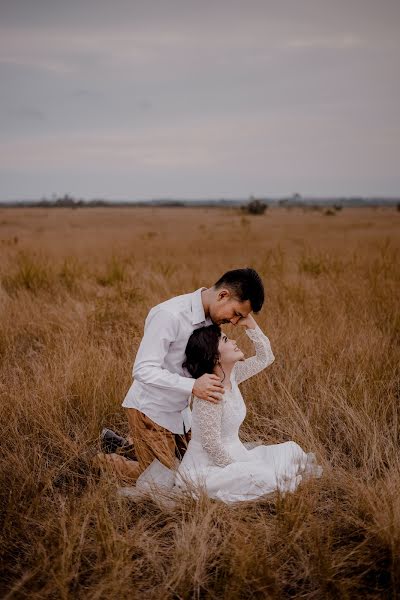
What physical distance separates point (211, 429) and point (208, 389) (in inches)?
13.7

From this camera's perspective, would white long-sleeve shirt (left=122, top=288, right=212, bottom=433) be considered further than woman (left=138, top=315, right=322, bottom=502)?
No

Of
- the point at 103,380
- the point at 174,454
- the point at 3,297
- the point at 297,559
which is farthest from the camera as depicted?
the point at 3,297

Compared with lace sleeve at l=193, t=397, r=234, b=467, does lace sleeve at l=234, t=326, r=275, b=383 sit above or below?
above

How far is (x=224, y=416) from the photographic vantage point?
2.79m

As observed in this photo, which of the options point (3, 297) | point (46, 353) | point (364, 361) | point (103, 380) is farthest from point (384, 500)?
point (3, 297)

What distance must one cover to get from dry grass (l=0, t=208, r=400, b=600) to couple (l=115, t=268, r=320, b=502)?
0.15 meters

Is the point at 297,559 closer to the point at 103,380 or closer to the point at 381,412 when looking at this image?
the point at 381,412

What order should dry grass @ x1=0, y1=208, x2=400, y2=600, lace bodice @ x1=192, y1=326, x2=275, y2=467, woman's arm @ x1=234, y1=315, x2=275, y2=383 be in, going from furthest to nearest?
1. woman's arm @ x1=234, y1=315, x2=275, y2=383
2. lace bodice @ x1=192, y1=326, x2=275, y2=467
3. dry grass @ x1=0, y1=208, x2=400, y2=600

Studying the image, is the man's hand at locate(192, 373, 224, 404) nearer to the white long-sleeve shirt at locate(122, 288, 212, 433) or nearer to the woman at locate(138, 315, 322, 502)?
the white long-sleeve shirt at locate(122, 288, 212, 433)

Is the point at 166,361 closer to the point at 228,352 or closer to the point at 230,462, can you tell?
the point at 228,352

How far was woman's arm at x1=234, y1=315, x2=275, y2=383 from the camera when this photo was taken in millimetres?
2920

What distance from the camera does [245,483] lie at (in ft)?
8.71

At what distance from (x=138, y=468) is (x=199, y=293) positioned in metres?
1.20

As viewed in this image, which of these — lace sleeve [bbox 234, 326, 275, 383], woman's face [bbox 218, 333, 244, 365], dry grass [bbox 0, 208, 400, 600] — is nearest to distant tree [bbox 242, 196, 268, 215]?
dry grass [bbox 0, 208, 400, 600]
